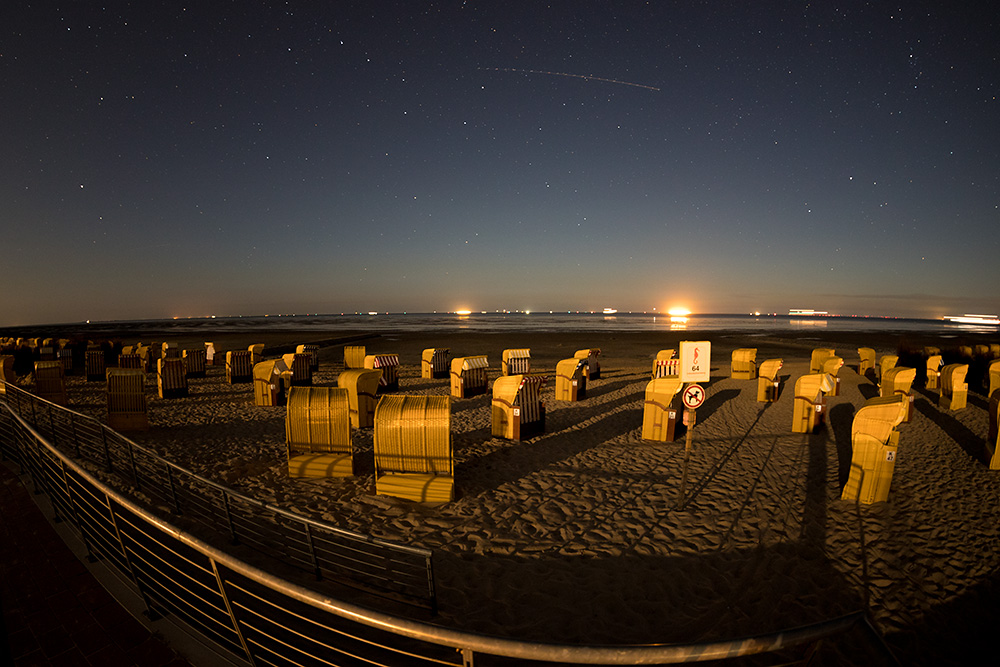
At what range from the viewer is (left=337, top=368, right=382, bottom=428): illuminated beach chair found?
1403cm

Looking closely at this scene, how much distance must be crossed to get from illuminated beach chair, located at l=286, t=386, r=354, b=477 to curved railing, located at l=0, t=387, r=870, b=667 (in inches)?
116

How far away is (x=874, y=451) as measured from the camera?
845cm

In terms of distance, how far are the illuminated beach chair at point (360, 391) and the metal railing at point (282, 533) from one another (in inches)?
197

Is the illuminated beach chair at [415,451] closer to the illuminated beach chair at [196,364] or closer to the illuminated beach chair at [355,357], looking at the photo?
the illuminated beach chair at [355,357]

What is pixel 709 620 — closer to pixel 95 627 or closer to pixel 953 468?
pixel 95 627

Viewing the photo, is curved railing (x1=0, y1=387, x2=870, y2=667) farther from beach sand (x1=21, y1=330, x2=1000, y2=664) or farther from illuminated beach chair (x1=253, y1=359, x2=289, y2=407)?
illuminated beach chair (x1=253, y1=359, x2=289, y2=407)

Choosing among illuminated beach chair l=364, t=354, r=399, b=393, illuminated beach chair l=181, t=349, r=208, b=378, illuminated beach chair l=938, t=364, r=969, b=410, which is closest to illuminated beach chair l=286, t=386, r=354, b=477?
illuminated beach chair l=364, t=354, r=399, b=393

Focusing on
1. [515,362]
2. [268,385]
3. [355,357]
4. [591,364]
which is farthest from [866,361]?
[268,385]

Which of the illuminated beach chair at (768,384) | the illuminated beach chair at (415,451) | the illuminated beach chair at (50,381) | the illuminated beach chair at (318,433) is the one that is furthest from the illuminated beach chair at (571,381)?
the illuminated beach chair at (50,381)

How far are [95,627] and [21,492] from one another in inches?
191

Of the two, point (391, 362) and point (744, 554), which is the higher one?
point (391, 362)

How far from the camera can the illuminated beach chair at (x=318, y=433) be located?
9.69 m

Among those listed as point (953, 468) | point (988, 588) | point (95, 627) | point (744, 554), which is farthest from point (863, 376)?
point (95, 627)

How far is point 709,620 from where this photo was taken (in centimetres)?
551
